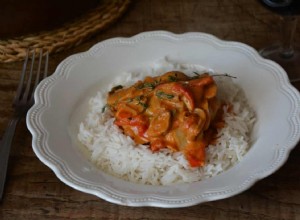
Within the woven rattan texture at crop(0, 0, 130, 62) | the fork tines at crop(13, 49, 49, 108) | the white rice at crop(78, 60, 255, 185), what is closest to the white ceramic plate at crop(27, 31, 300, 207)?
the white rice at crop(78, 60, 255, 185)

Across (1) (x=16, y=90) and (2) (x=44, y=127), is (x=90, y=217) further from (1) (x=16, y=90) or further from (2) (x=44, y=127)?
(1) (x=16, y=90)

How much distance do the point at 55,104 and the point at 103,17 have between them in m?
0.72

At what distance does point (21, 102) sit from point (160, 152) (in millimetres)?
602

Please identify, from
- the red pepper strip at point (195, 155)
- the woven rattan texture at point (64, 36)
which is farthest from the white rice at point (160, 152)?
the woven rattan texture at point (64, 36)

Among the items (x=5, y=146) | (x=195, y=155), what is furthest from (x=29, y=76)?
(x=195, y=155)

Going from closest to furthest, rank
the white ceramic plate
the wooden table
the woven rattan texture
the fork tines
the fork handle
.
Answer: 1. the white ceramic plate
2. the wooden table
3. the fork handle
4. the fork tines
5. the woven rattan texture

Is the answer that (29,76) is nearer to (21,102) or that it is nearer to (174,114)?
(21,102)

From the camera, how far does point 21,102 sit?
1955mm

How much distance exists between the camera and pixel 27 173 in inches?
69.4

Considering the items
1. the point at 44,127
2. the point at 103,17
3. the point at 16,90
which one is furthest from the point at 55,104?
the point at 103,17

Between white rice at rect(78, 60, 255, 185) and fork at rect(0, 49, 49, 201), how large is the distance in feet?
0.79

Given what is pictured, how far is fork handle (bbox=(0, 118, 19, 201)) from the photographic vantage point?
172 centimetres

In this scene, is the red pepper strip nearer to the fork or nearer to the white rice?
the white rice

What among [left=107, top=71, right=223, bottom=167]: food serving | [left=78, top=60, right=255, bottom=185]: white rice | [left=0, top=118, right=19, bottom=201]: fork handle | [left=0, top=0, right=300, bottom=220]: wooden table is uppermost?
[left=107, top=71, right=223, bottom=167]: food serving
